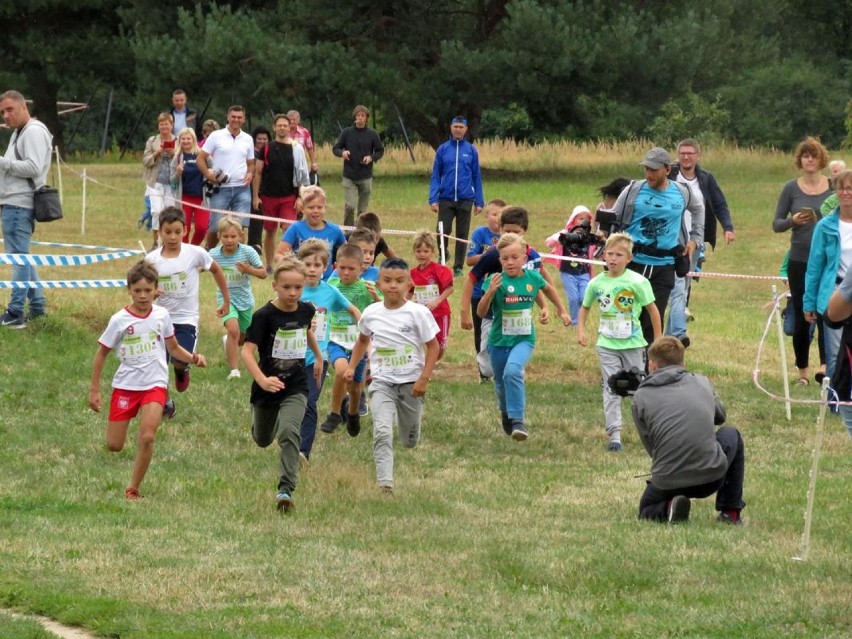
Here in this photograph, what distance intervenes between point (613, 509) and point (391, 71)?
26.8 metres

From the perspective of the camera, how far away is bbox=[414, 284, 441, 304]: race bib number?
12977 mm

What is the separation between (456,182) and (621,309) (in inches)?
395

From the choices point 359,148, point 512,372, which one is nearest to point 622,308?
point 512,372

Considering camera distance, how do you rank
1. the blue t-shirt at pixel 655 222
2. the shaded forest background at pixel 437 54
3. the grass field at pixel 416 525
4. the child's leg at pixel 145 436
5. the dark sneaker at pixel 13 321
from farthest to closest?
the shaded forest background at pixel 437 54
the dark sneaker at pixel 13 321
the blue t-shirt at pixel 655 222
the child's leg at pixel 145 436
the grass field at pixel 416 525

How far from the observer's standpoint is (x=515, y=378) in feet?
39.3

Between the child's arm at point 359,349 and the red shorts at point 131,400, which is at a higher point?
the child's arm at point 359,349

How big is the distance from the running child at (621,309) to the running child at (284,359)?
2807 millimetres

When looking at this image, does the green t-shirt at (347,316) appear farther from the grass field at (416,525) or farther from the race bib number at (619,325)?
the race bib number at (619,325)

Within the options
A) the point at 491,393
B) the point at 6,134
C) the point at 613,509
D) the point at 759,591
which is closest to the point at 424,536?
the point at 613,509

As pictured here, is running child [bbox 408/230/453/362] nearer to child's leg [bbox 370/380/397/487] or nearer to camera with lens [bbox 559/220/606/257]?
child's leg [bbox 370/380/397/487]

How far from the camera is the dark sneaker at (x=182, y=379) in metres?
12.5

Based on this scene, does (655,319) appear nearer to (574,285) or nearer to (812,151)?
(812,151)

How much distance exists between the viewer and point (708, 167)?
4091 cm

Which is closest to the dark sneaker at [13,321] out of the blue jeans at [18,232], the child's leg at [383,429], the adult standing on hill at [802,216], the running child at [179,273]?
the blue jeans at [18,232]
